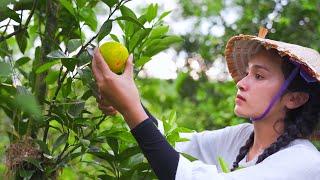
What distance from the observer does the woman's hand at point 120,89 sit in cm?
113

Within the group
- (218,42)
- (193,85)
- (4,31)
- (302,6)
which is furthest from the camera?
(193,85)

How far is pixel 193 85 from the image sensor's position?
Answer: 437 cm

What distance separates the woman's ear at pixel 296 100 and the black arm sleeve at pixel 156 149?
361 mm

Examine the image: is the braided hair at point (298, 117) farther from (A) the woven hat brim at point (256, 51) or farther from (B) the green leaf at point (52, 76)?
(B) the green leaf at point (52, 76)

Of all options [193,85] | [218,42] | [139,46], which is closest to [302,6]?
[218,42]

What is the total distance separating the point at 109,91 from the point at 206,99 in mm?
2550

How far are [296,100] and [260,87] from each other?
0.11m

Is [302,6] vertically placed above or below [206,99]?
above

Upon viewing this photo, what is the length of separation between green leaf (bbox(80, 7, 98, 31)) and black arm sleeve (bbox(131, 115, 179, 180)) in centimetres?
29

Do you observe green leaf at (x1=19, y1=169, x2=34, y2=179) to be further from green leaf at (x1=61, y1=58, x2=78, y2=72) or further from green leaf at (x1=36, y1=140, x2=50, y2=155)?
green leaf at (x1=61, y1=58, x2=78, y2=72)

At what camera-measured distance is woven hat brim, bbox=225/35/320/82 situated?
1291mm

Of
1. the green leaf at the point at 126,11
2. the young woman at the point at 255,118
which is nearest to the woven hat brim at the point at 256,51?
the young woman at the point at 255,118

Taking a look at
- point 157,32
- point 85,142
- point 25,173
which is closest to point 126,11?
point 157,32

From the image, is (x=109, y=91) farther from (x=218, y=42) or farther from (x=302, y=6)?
(x=218, y=42)
